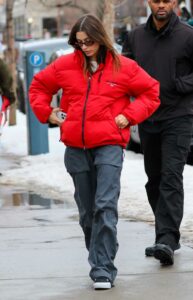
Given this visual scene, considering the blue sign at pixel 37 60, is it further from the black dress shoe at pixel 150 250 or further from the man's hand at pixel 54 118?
the man's hand at pixel 54 118

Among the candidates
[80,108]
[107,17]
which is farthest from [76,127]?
[107,17]

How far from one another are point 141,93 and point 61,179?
5.42m

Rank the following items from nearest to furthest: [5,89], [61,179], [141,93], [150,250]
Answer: [141,93] → [150,250] → [61,179] → [5,89]

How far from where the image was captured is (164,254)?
22.7 feet

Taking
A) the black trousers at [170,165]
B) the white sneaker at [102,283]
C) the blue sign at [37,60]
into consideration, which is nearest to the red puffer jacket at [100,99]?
the black trousers at [170,165]

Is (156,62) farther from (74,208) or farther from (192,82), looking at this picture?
(74,208)

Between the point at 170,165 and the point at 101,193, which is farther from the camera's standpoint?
the point at 170,165

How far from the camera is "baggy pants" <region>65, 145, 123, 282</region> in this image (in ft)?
20.9

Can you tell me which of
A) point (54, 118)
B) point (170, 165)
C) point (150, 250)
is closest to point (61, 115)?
point (54, 118)

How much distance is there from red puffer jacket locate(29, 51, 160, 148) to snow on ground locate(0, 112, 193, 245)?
1.95m

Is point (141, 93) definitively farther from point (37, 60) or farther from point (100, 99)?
point (37, 60)

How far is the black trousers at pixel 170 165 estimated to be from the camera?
23.2 ft

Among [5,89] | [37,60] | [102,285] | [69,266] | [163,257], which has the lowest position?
[37,60]

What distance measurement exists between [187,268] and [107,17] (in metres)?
10.3
